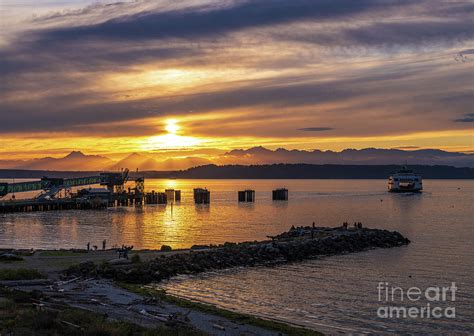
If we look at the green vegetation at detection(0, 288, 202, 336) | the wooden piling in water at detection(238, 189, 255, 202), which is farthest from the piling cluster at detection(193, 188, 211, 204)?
the green vegetation at detection(0, 288, 202, 336)

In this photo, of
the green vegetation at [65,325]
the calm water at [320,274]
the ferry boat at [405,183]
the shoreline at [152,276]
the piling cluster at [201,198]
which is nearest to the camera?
the green vegetation at [65,325]

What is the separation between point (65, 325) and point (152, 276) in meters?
14.3

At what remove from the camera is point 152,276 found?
3238 cm

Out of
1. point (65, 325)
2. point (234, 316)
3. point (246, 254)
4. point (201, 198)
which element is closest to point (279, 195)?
point (201, 198)

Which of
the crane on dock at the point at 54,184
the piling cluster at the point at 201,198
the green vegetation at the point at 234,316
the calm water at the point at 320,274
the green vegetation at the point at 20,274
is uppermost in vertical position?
the crane on dock at the point at 54,184

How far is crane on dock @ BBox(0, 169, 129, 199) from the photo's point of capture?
11588cm

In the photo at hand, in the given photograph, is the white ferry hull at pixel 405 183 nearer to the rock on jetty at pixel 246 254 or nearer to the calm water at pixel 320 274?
the calm water at pixel 320 274

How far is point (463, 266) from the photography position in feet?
131

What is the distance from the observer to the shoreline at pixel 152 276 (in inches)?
859

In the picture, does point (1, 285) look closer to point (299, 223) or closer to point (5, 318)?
point (5, 318)

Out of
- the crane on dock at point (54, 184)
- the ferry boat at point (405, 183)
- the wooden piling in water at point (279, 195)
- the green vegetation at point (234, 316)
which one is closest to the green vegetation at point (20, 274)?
the green vegetation at point (234, 316)

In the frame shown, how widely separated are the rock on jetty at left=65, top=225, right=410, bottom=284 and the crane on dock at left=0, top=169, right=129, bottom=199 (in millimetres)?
75954

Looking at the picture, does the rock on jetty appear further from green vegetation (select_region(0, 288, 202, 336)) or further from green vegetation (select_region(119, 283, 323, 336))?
green vegetation (select_region(0, 288, 202, 336))

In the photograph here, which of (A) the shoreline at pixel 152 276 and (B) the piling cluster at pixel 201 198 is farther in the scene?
(B) the piling cluster at pixel 201 198
